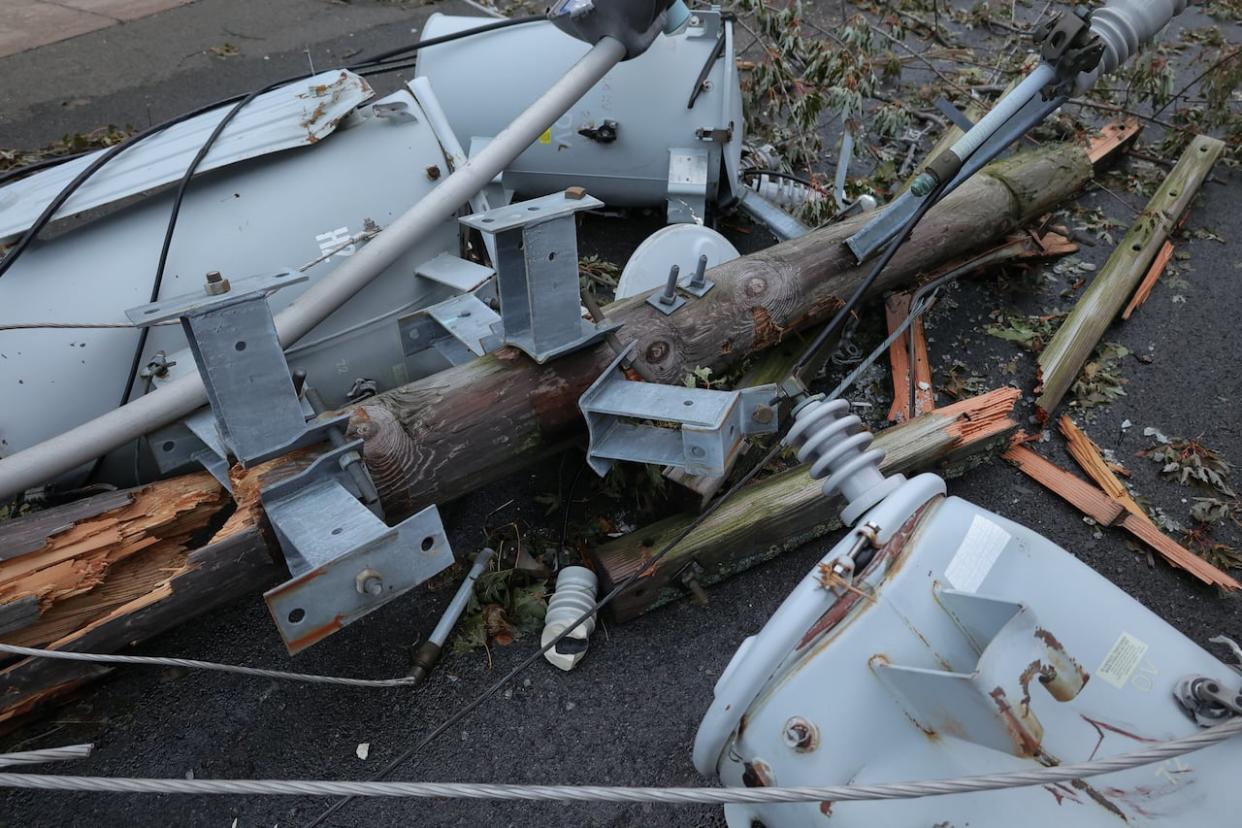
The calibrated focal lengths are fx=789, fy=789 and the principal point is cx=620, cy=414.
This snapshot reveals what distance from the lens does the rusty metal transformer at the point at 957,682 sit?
1.32m

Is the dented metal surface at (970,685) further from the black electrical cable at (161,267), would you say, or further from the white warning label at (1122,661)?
the black electrical cable at (161,267)

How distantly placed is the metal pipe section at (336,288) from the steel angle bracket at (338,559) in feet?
2.06

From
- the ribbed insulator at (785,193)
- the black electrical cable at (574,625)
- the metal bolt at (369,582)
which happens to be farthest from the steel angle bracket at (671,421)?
the ribbed insulator at (785,193)

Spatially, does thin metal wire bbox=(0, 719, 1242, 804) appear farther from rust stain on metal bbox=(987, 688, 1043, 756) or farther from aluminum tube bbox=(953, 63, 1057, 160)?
aluminum tube bbox=(953, 63, 1057, 160)

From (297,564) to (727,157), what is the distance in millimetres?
2859

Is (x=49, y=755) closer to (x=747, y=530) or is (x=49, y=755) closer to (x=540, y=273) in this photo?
(x=540, y=273)

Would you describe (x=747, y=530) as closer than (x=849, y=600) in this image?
No

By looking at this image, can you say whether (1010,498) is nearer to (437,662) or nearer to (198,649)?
(437,662)

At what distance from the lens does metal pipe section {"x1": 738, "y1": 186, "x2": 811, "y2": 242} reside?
12.3 ft

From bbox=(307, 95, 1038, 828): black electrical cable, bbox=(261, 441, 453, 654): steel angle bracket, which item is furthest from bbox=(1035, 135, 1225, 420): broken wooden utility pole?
bbox=(261, 441, 453, 654): steel angle bracket

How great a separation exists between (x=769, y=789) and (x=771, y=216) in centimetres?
305

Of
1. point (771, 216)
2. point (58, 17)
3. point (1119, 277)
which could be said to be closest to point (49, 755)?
point (771, 216)

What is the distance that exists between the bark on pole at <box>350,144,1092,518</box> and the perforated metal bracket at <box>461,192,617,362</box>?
88 millimetres

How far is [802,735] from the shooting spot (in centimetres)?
138
